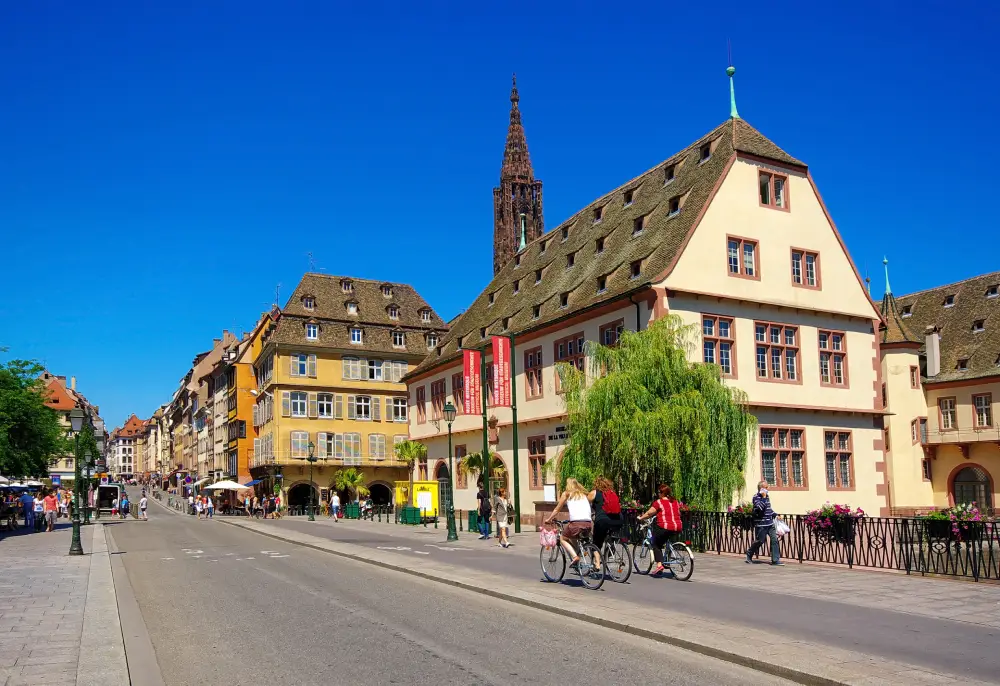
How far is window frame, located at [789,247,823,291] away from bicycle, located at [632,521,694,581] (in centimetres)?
1735

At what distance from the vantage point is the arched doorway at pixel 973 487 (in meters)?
46.4

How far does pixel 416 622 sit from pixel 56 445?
41266 mm

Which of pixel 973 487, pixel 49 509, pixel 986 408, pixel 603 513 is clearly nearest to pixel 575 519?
pixel 603 513

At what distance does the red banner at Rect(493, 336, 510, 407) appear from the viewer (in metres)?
34.7

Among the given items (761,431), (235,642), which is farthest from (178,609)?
(761,431)

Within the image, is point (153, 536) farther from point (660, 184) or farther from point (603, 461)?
point (660, 184)

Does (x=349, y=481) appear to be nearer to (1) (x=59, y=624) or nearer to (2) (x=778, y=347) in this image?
(2) (x=778, y=347)

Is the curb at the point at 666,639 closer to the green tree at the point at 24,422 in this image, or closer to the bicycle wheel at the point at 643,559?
the bicycle wheel at the point at 643,559

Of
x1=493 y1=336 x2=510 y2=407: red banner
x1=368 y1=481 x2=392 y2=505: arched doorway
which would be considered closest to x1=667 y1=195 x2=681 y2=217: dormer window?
x1=493 y1=336 x2=510 y2=407: red banner

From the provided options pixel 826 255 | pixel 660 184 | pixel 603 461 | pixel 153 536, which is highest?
pixel 660 184

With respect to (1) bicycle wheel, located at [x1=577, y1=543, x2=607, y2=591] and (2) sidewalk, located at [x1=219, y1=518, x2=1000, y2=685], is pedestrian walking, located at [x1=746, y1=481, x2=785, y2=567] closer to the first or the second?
(2) sidewalk, located at [x1=219, y1=518, x2=1000, y2=685]

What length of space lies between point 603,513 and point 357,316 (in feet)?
186

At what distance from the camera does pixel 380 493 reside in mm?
69250

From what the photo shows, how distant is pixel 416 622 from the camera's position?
11.6 meters
